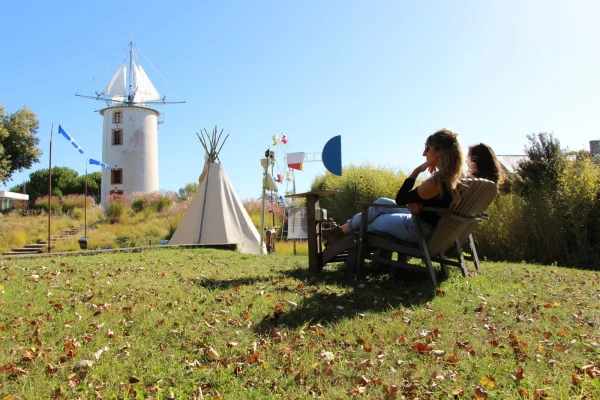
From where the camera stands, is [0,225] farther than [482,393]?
Yes

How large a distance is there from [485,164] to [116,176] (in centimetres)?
2893

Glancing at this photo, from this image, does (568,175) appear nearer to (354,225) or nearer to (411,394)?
(354,225)

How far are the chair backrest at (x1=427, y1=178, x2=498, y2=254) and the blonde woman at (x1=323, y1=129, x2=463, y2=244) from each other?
94 mm

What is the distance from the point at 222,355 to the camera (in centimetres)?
253

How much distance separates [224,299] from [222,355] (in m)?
1.11

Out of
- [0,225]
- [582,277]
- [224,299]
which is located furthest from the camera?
[0,225]

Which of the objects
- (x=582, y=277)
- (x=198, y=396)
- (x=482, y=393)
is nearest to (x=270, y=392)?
(x=198, y=396)

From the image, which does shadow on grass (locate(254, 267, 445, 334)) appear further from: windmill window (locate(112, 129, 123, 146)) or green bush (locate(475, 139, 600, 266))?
windmill window (locate(112, 129, 123, 146))

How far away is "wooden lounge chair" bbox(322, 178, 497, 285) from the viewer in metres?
3.71

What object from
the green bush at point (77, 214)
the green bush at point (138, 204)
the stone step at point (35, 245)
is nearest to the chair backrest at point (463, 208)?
the stone step at point (35, 245)

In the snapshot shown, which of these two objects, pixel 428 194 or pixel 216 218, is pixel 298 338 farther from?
pixel 216 218

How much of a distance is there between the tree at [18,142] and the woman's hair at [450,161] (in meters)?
21.9

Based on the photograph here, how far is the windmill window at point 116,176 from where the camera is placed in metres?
30.0

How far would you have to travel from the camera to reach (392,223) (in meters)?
4.26
